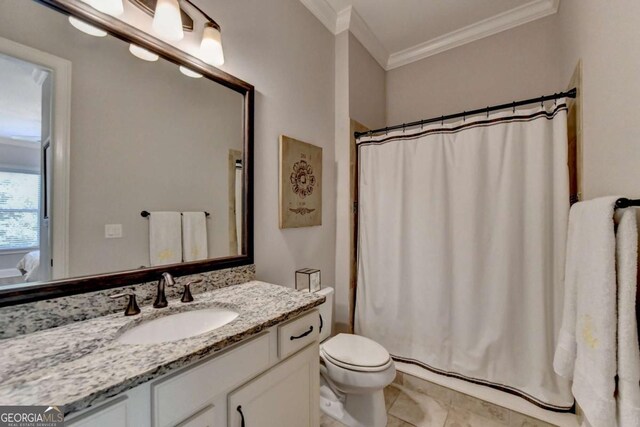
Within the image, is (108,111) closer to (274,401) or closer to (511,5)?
(274,401)

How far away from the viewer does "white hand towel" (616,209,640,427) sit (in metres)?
0.70

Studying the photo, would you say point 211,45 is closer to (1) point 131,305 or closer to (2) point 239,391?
(1) point 131,305

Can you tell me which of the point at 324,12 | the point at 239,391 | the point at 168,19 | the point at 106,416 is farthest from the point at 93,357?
the point at 324,12

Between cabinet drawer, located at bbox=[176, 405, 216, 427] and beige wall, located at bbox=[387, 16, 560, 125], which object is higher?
beige wall, located at bbox=[387, 16, 560, 125]

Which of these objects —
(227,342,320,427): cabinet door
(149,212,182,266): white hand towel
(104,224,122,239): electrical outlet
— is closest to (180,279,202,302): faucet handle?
(149,212,182,266): white hand towel

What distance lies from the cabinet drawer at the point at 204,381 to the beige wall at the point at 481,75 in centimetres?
231

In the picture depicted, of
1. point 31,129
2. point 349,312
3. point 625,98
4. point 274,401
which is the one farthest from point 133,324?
point 625,98

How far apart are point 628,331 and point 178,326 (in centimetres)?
142

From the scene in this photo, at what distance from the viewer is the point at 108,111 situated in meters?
0.97

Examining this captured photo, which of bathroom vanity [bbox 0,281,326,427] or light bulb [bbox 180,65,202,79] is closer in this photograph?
bathroom vanity [bbox 0,281,326,427]

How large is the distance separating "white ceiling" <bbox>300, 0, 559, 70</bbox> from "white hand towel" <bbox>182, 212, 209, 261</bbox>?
1.66m

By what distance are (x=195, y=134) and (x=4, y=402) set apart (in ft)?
3.44

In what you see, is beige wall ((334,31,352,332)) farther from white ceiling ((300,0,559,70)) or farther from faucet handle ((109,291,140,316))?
faucet handle ((109,291,140,316))

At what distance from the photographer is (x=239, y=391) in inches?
32.3
